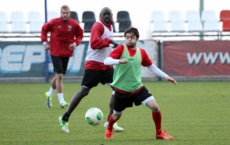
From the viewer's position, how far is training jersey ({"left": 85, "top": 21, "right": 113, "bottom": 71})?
953 centimetres

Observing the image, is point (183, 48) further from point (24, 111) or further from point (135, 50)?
point (135, 50)

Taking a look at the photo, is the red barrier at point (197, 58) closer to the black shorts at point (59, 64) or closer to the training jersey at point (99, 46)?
the black shorts at point (59, 64)

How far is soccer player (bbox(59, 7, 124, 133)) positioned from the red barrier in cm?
1375

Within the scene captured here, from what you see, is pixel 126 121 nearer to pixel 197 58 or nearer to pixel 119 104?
pixel 119 104

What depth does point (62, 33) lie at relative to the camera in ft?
45.4

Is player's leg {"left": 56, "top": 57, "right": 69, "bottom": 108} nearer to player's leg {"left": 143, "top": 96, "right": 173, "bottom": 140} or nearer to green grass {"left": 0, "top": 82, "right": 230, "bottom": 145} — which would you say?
green grass {"left": 0, "top": 82, "right": 230, "bottom": 145}

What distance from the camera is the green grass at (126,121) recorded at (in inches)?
336

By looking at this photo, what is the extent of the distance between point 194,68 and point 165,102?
29.7ft

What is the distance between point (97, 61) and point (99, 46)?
421mm

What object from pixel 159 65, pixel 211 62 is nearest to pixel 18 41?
pixel 159 65

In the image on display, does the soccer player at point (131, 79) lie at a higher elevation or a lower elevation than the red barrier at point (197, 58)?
higher

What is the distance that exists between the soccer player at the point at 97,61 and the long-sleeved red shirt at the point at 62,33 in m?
3.82

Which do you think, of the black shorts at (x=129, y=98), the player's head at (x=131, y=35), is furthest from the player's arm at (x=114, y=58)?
the black shorts at (x=129, y=98)

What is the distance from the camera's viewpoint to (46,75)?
76.1ft
